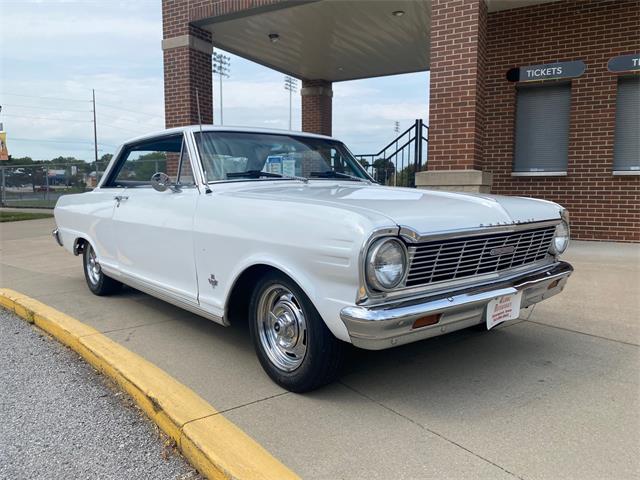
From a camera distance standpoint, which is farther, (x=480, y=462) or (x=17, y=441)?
(x=17, y=441)

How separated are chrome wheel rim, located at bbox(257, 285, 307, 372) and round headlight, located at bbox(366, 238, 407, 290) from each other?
21.9 inches

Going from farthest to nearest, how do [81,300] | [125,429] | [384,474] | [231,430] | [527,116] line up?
[527,116], [81,300], [125,429], [231,430], [384,474]

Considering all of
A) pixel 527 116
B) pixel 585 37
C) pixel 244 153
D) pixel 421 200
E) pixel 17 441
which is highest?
pixel 585 37

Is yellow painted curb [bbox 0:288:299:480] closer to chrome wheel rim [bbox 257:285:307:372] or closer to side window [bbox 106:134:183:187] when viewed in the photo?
chrome wheel rim [bbox 257:285:307:372]

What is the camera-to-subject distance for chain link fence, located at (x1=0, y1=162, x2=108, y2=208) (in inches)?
812

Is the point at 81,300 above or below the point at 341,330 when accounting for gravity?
below

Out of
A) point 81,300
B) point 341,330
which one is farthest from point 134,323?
point 341,330

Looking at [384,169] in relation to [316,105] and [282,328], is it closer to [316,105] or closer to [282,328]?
[316,105]

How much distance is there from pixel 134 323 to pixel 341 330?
2.50m

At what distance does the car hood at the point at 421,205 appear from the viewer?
268cm

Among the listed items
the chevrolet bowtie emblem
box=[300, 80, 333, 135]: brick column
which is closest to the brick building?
the chevrolet bowtie emblem

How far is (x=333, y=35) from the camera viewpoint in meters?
10.3

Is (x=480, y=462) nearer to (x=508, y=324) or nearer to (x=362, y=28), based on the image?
(x=508, y=324)

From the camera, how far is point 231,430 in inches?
97.5
